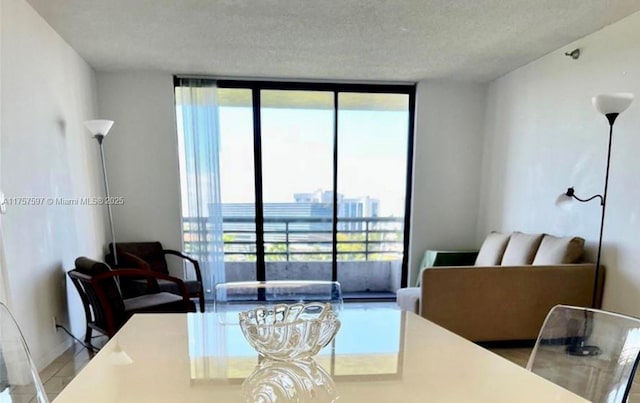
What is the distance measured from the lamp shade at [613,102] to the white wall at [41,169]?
3.81m

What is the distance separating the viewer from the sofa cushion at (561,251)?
9.43 feet

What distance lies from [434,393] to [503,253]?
9.76ft

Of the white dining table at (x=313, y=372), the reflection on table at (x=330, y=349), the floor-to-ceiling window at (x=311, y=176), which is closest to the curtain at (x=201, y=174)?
the floor-to-ceiling window at (x=311, y=176)

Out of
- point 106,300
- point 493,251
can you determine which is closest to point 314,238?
point 493,251

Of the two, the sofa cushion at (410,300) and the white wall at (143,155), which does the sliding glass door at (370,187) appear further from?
the white wall at (143,155)

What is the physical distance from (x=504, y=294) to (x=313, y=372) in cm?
241

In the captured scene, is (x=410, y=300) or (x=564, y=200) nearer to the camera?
(x=564, y=200)

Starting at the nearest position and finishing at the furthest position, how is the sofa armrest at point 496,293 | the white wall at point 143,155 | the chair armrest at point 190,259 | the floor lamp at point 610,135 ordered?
the floor lamp at point 610,135 < the sofa armrest at point 496,293 < the chair armrest at point 190,259 < the white wall at point 143,155

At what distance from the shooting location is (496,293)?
2.86m

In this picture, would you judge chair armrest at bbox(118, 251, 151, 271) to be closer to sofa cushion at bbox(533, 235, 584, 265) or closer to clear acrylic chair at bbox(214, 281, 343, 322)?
clear acrylic chair at bbox(214, 281, 343, 322)

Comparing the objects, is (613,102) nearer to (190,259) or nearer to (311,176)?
(311,176)

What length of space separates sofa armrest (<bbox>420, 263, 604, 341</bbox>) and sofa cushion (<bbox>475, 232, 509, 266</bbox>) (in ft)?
1.96

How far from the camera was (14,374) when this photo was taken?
107 centimetres

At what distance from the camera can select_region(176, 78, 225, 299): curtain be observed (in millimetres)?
3941
